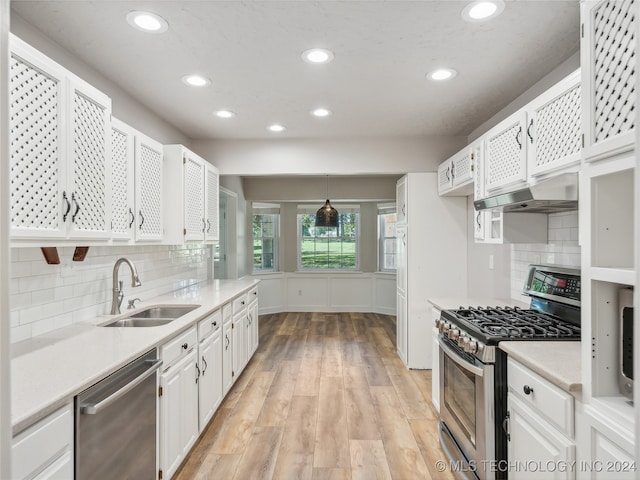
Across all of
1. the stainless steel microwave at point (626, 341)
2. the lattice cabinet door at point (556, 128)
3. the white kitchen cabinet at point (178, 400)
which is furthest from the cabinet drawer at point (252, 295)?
the stainless steel microwave at point (626, 341)

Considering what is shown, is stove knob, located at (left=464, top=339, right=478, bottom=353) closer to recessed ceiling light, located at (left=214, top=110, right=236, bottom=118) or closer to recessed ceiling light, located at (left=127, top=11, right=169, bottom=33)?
recessed ceiling light, located at (left=127, top=11, right=169, bottom=33)

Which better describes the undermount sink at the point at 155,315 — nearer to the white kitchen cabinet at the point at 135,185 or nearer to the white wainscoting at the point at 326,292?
the white kitchen cabinet at the point at 135,185

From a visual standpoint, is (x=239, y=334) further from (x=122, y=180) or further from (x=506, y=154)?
(x=506, y=154)

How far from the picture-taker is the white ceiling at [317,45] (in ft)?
6.16

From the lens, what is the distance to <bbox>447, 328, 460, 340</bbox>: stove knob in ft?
7.33

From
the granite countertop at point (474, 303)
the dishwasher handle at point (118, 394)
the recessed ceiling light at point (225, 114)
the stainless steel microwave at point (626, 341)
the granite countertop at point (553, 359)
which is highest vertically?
the recessed ceiling light at point (225, 114)

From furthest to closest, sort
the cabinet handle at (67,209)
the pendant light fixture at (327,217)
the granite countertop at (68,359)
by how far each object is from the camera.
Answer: the pendant light fixture at (327,217)
the cabinet handle at (67,209)
the granite countertop at (68,359)

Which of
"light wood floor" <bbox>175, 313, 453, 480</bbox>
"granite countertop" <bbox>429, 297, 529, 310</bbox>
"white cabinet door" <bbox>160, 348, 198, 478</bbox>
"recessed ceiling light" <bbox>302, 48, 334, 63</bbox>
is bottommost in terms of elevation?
"light wood floor" <bbox>175, 313, 453, 480</bbox>

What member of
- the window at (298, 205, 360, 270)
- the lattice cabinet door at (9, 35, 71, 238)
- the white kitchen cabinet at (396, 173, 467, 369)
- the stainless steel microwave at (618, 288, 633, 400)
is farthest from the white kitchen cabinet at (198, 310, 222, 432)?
the window at (298, 205, 360, 270)

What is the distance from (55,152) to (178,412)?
150cm

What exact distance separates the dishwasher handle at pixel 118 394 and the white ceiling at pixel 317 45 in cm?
173

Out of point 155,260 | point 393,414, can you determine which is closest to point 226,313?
point 155,260

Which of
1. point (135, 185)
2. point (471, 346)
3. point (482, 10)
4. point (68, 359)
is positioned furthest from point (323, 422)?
point (482, 10)

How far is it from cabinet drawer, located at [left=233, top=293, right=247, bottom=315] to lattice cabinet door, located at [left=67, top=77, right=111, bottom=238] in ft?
5.40
